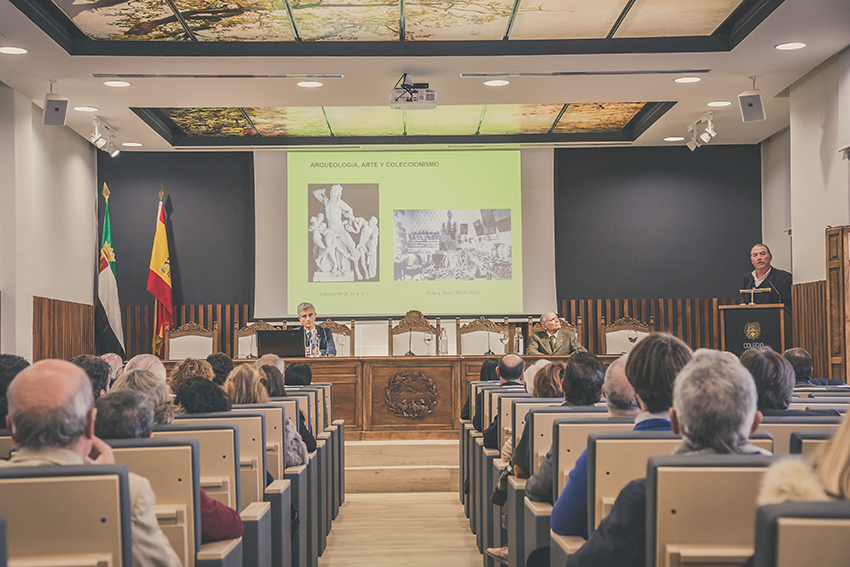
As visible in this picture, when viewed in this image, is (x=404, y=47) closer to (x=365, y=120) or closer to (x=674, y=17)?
(x=674, y=17)

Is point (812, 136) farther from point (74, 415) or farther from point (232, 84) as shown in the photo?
point (74, 415)

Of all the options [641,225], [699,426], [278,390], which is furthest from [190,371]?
[641,225]

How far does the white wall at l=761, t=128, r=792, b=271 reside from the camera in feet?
33.6

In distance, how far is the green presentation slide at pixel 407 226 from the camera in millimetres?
10688

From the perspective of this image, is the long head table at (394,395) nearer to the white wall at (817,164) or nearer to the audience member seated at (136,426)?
the white wall at (817,164)

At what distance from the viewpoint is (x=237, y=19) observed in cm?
674

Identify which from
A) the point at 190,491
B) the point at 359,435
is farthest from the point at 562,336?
the point at 190,491

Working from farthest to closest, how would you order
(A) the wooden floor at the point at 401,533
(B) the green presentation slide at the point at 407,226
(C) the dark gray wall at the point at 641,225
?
(C) the dark gray wall at the point at 641,225 < (B) the green presentation slide at the point at 407,226 < (A) the wooden floor at the point at 401,533

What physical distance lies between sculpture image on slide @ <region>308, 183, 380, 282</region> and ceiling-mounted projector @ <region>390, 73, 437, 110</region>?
3.34 m

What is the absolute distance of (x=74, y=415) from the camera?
6.25 feet

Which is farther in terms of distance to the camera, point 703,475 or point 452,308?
point 452,308

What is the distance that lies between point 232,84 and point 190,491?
20.5 ft

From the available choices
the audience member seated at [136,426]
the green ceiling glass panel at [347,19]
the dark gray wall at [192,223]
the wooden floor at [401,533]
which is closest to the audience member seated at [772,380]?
the audience member seated at [136,426]

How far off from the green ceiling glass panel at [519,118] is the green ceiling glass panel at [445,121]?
167mm
